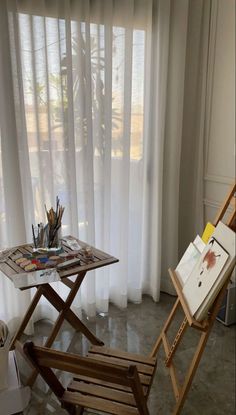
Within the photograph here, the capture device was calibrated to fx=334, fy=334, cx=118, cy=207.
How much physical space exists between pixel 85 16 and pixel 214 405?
2.53 meters

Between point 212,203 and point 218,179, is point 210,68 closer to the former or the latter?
point 218,179

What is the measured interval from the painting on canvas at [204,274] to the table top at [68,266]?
53 cm

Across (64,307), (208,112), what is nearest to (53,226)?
(64,307)

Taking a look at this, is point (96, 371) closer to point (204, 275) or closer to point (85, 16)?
point (204, 275)

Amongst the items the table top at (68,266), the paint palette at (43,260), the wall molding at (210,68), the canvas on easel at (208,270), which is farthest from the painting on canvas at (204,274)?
the wall molding at (210,68)

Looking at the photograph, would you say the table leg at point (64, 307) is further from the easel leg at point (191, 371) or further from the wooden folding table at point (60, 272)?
the easel leg at point (191, 371)

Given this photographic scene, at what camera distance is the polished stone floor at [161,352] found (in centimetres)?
187

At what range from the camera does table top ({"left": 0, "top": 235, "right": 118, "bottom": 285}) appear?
5.96 ft

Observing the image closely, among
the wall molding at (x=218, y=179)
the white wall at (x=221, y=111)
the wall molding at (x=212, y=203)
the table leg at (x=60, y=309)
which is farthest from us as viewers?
the wall molding at (x=212, y=203)

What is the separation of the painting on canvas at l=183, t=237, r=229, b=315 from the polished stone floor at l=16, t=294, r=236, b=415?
2.47 feet

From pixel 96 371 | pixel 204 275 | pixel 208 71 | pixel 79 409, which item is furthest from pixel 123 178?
pixel 96 371

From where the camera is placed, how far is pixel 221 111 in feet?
8.46

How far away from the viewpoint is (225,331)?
253cm

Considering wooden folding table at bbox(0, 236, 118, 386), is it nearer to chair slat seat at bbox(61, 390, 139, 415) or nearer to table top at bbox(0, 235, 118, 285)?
table top at bbox(0, 235, 118, 285)
